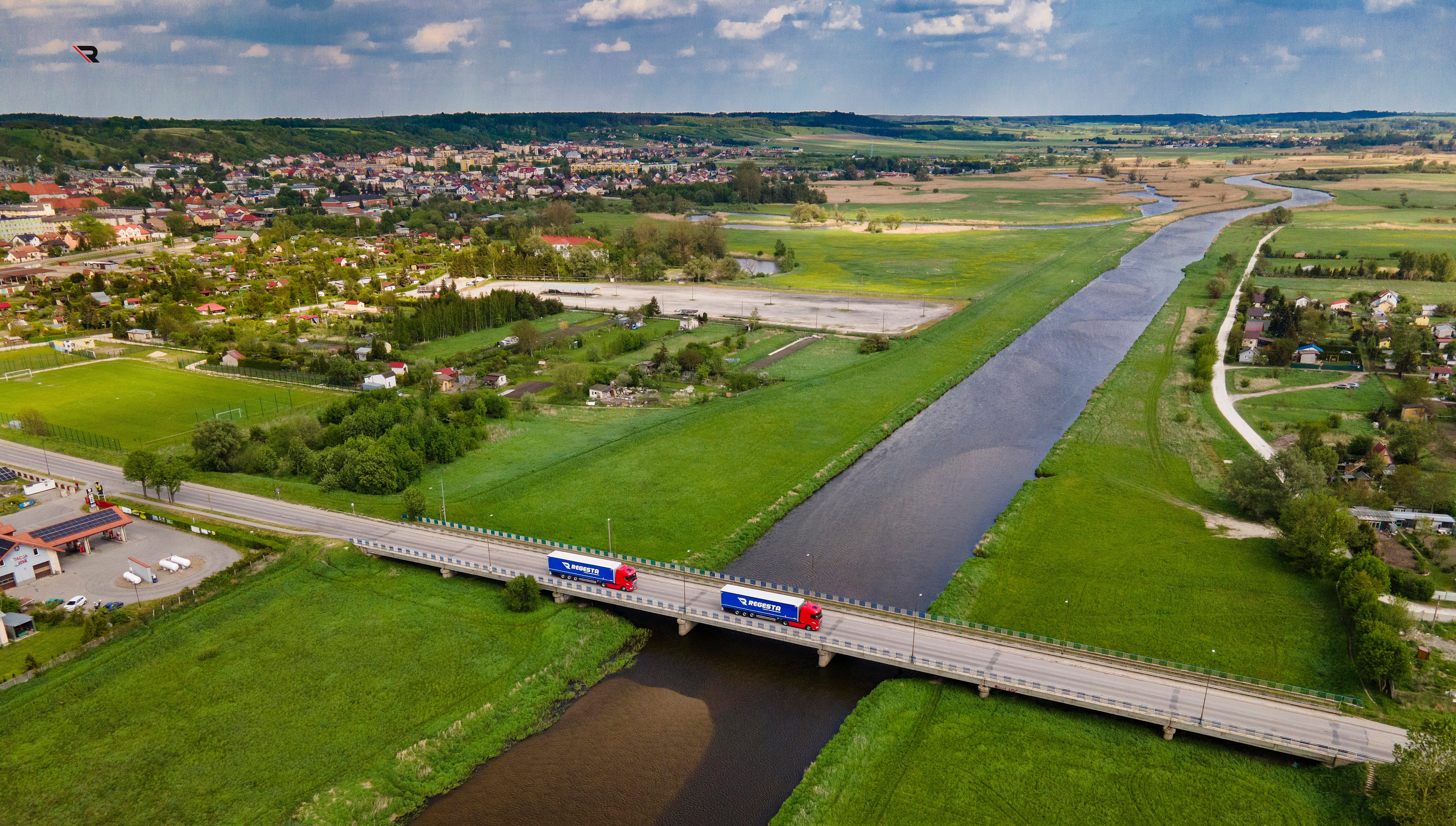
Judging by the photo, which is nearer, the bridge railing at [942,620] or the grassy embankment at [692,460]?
the bridge railing at [942,620]

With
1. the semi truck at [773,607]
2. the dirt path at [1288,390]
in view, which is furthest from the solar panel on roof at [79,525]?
the dirt path at [1288,390]

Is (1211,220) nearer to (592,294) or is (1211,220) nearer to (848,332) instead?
(848,332)

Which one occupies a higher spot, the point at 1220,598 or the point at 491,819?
the point at 1220,598

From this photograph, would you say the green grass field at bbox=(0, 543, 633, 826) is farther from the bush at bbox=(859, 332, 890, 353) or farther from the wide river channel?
the bush at bbox=(859, 332, 890, 353)

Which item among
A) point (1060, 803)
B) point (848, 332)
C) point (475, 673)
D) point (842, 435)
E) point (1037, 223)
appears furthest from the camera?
point (1037, 223)

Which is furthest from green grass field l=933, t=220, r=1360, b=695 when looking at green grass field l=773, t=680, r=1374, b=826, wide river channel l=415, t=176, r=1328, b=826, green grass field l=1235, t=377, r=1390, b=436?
green grass field l=773, t=680, r=1374, b=826

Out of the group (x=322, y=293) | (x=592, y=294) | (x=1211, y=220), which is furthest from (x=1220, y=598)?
(x=1211, y=220)

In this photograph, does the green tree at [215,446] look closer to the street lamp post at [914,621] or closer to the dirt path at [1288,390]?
the street lamp post at [914,621]
